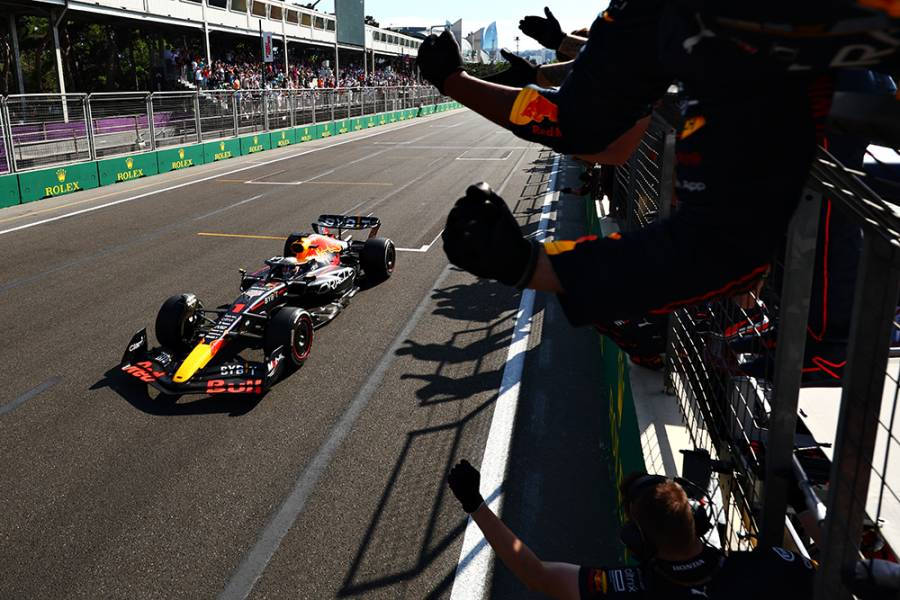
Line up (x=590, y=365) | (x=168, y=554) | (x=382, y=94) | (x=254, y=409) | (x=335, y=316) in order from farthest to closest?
(x=382, y=94) → (x=335, y=316) → (x=590, y=365) → (x=254, y=409) → (x=168, y=554)

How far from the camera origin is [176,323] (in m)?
6.46

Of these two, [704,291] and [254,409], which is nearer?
[704,291]

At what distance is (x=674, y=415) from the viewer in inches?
143

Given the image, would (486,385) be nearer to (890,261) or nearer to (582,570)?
(582,570)

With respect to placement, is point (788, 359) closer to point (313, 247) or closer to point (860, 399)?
point (860, 399)

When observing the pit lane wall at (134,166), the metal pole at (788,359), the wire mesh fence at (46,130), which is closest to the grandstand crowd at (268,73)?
the pit lane wall at (134,166)

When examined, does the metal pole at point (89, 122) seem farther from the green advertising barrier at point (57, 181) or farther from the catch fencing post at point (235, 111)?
the catch fencing post at point (235, 111)

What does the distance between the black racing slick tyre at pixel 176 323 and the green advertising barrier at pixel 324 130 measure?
83.9ft

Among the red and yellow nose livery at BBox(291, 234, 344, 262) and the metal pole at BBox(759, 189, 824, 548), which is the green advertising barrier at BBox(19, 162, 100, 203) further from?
the metal pole at BBox(759, 189, 824, 548)

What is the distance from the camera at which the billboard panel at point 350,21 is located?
48.8 m

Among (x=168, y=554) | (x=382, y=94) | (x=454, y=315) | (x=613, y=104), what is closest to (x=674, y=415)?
(x=613, y=104)

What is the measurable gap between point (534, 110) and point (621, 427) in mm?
2918

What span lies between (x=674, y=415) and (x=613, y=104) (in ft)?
7.66

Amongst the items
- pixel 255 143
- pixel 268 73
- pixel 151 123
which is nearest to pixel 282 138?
pixel 255 143
